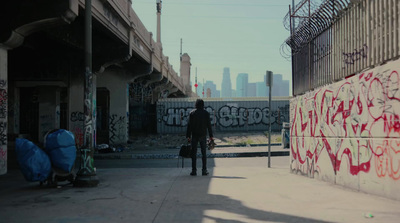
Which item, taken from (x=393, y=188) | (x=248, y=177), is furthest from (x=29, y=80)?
(x=393, y=188)

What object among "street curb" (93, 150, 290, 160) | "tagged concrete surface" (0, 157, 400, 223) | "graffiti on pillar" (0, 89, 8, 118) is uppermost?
"graffiti on pillar" (0, 89, 8, 118)

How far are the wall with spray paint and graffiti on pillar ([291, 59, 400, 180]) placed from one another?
74.3 ft

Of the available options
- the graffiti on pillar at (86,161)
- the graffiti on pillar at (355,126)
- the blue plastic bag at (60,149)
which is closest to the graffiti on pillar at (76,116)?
the blue plastic bag at (60,149)

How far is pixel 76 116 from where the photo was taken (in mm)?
21391

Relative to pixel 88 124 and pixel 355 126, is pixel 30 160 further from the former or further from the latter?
pixel 355 126

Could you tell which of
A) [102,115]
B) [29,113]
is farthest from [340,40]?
[29,113]

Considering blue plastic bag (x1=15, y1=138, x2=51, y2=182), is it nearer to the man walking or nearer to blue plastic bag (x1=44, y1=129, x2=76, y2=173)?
blue plastic bag (x1=44, y1=129, x2=76, y2=173)

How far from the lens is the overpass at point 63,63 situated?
444 inches

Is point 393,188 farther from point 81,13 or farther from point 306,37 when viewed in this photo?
point 81,13

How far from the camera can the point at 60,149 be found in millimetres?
7887

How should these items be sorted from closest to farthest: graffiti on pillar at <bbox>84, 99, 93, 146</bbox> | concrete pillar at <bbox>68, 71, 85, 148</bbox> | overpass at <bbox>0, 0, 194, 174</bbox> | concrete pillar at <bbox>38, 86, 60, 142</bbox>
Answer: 1. graffiti on pillar at <bbox>84, 99, 93, 146</bbox>
2. overpass at <bbox>0, 0, 194, 174</bbox>
3. concrete pillar at <bbox>68, 71, 85, 148</bbox>
4. concrete pillar at <bbox>38, 86, 60, 142</bbox>

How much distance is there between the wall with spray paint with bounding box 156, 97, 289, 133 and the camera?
32.0 m

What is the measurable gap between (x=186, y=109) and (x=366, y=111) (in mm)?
25900

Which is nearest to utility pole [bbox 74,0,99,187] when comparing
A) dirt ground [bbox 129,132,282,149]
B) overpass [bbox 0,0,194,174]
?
overpass [bbox 0,0,194,174]
